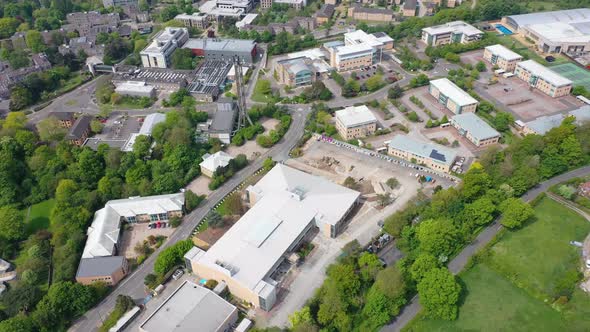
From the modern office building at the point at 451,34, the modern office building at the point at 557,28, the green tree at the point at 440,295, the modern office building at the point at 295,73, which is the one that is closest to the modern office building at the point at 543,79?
the modern office building at the point at 557,28

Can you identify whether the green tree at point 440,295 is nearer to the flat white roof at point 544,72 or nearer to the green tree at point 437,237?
the green tree at point 437,237

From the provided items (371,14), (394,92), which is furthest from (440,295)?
(371,14)

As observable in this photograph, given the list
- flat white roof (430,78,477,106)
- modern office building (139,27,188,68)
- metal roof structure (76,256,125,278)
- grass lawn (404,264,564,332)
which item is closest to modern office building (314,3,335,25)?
modern office building (139,27,188,68)

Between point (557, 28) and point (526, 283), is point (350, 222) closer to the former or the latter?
point (526, 283)

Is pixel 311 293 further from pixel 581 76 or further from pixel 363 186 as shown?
pixel 581 76

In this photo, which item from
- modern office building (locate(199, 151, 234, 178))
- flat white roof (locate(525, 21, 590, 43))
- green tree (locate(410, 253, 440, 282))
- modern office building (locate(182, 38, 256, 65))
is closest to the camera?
green tree (locate(410, 253, 440, 282))

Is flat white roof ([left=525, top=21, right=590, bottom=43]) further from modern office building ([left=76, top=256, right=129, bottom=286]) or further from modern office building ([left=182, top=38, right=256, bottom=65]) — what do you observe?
modern office building ([left=76, top=256, right=129, bottom=286])
